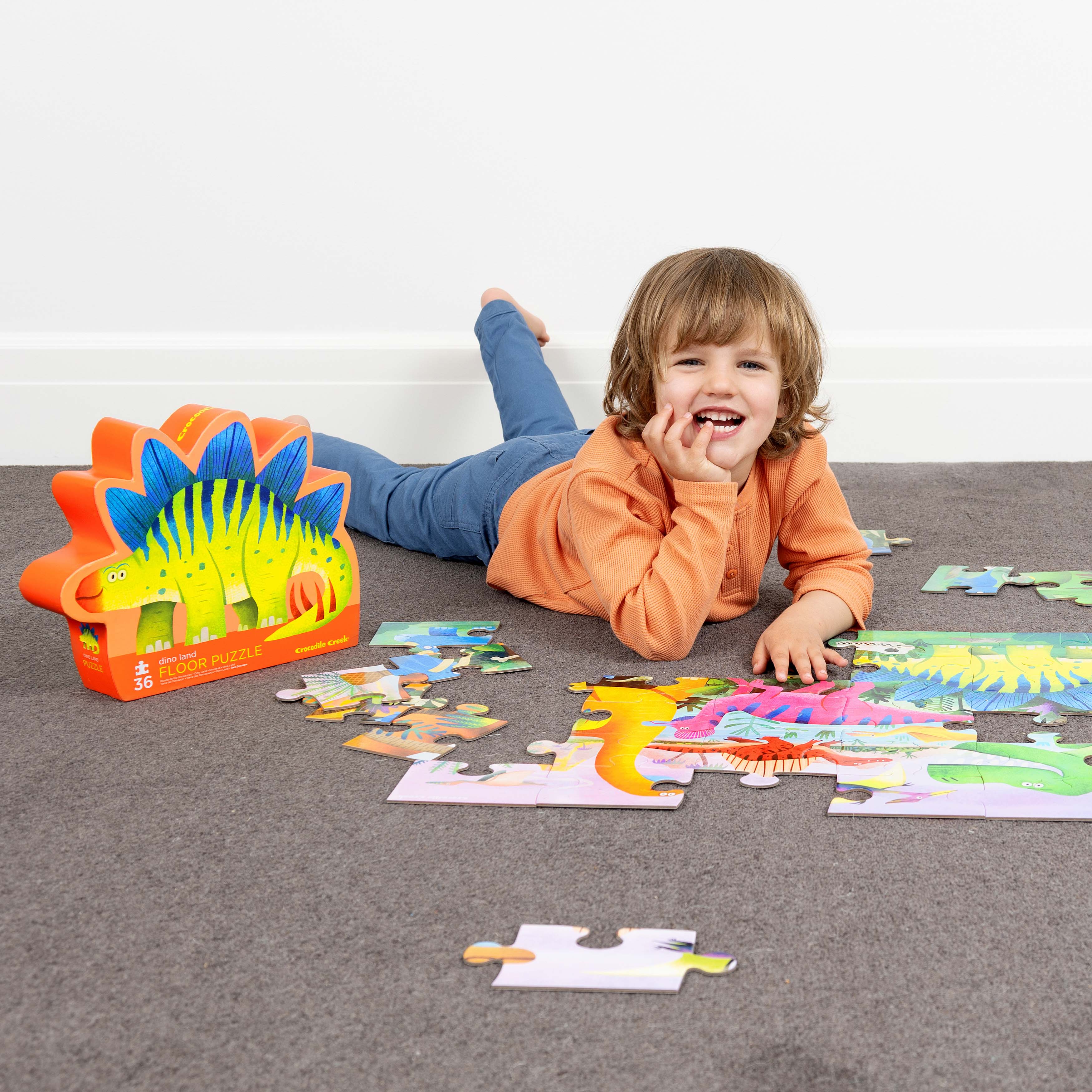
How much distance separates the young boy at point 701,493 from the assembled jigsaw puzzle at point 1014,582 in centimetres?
19

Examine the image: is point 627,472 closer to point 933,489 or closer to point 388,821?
point 388,821

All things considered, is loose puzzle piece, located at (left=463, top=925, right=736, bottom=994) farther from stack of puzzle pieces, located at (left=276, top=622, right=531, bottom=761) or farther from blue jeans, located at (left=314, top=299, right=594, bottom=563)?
blue jeans, located at (left=314, top=299, right=594, bottom=563)

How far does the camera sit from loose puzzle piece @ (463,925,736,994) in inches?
28.9

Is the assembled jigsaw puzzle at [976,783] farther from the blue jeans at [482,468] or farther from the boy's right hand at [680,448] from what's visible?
the blue jeans at [482,468]

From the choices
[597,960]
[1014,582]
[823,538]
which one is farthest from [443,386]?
[597,960]

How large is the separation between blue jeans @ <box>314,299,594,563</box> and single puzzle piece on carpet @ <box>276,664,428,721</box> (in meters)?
0.47

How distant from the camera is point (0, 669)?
4.33 feet

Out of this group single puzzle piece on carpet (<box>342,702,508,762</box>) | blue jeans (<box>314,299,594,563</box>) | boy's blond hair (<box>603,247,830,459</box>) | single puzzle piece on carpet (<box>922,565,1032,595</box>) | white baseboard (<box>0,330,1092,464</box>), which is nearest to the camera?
single puzzle piece on carpet (<box>342,702,508,762</box>)

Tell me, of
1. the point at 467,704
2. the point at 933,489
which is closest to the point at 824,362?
the point at 933,489

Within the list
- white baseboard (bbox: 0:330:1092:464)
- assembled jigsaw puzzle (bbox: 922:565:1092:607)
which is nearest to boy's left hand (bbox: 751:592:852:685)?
assembled jigsaw puzzle (bbox: 922:565:1092:607)

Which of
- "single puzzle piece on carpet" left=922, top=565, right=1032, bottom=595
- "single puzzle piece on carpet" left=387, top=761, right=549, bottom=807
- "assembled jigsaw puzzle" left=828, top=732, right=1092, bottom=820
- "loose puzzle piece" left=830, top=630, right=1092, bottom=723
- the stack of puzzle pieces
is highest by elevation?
"single puzzle piece on carpet" left=922, top=565, right=1032, bottom=595

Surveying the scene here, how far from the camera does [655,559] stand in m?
1.34

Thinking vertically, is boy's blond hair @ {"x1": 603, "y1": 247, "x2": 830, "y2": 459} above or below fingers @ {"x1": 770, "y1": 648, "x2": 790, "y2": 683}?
above

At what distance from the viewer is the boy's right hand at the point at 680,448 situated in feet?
4.25
